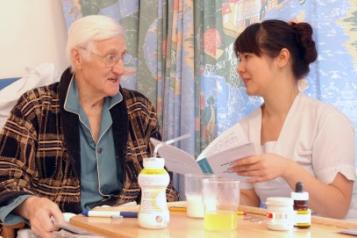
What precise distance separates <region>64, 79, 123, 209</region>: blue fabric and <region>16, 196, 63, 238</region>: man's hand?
0.93 feet

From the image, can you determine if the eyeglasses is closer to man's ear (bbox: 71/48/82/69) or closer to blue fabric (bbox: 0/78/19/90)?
man's ear (bbox: 71/48/82/69)

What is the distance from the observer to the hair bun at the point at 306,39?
177 centimetres

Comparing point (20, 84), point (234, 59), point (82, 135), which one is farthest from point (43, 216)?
point (234, 59)

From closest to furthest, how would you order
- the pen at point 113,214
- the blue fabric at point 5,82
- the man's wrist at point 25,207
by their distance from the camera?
Answer: the pen at point 113,214 < the man's wrist at point 25,207 < the blue fabric at point 5,82

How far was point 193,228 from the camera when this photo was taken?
3.52 feet

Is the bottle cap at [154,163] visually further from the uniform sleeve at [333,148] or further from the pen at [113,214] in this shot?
the uniform sleeve at [333,148]

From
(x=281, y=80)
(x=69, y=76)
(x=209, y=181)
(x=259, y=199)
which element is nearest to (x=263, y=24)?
(x=281, y=80)

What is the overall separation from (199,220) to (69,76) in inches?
37.5

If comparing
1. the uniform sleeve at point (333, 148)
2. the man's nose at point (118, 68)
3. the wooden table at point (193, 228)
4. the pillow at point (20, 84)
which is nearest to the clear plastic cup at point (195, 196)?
the wooden table at point (193, 228)

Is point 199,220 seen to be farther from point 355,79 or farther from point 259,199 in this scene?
point 355,79

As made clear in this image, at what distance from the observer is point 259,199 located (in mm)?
1836

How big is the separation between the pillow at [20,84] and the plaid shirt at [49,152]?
0.33 metres

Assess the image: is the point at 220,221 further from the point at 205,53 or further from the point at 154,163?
the point at 205,53

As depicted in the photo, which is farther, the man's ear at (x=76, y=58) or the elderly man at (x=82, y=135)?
the man's ear at (x=76, y=58)
